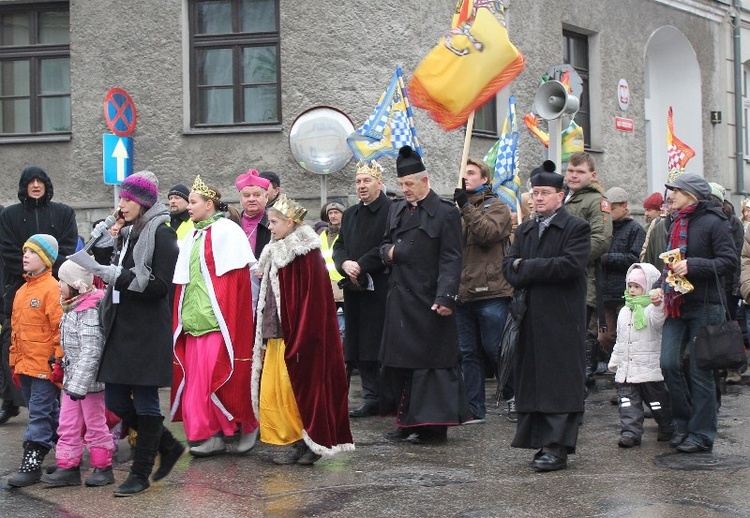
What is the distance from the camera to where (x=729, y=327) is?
7.81m

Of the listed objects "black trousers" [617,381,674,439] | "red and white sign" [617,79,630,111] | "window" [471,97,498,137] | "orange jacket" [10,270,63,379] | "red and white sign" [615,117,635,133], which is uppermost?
"red and white sign" [617,79,630,111]

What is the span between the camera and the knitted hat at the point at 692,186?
8000 millimetres

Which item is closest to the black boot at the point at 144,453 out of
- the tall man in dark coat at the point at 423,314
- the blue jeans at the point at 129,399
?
the blue jeans at the point at 129,399

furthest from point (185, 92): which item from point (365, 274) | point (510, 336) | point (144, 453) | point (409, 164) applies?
point (144, 453)

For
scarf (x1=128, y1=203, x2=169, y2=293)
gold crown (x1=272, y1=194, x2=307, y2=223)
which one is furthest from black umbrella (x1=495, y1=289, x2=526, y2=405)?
scarf (x1=128, y1=203, x2=169, y2=293)

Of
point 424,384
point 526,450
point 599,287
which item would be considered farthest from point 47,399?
point 599,287

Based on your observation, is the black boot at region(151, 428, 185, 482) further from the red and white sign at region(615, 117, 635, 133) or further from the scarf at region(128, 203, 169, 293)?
the red and white sign at region(615, 117, 635, 133)

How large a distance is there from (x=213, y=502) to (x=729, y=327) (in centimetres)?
350

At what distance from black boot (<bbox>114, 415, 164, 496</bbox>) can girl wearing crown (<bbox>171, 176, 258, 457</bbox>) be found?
0.99 metres

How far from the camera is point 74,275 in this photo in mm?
7305

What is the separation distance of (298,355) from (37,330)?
1.67m

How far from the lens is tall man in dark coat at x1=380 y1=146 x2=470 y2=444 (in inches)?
334

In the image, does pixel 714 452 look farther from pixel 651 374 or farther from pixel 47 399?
pixel 47 399

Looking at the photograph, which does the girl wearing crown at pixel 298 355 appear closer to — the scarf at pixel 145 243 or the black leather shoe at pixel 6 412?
the scarf at pixel 145 243
